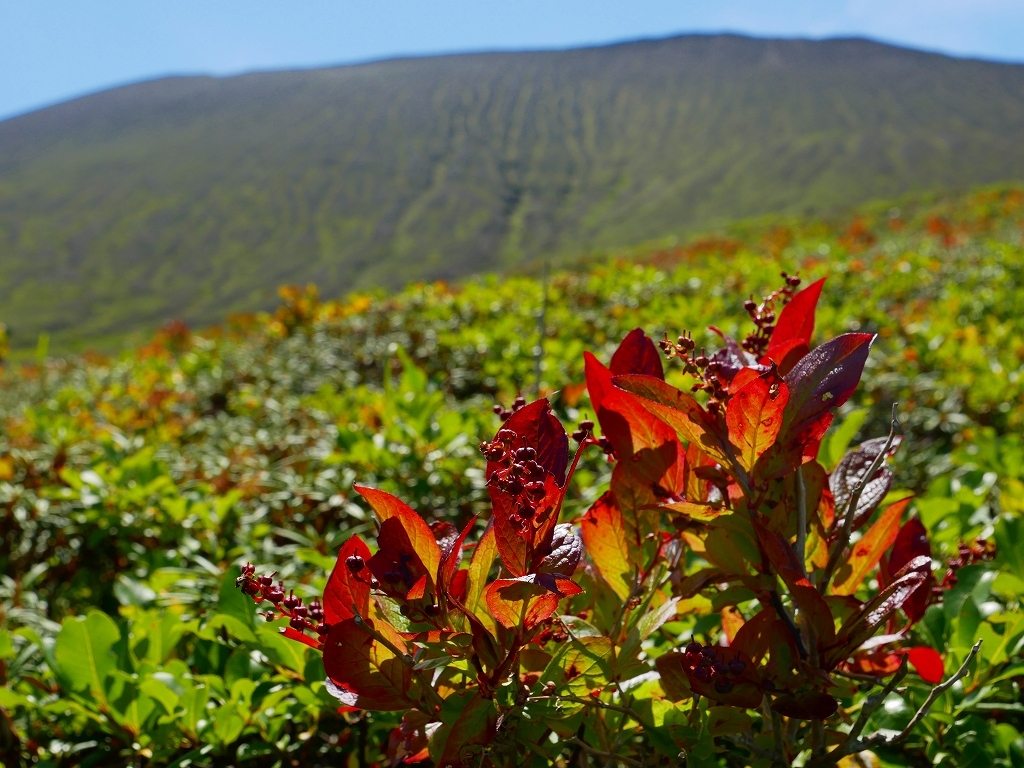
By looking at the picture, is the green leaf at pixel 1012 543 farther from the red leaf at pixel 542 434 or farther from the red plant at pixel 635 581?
the red leaf at pixel 542 434

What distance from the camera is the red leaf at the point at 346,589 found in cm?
72

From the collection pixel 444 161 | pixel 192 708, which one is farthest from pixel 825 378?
pixel 444 161

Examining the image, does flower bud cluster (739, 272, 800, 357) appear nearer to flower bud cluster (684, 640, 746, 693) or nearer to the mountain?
flower bud cluster (684, 640, 746, 693)

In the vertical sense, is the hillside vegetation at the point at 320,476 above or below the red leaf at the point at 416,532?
below

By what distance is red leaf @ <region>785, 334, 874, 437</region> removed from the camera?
706mm

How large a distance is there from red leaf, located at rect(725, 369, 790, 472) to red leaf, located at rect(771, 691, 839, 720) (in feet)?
0.77

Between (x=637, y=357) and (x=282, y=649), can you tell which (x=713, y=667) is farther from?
(x=282, y=649)

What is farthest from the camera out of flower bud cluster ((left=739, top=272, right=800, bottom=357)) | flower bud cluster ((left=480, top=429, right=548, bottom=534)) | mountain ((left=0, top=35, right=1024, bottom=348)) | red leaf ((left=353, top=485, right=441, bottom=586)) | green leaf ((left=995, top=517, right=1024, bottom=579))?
mountain ((left=0, top=35, right=1024, bottom=348))

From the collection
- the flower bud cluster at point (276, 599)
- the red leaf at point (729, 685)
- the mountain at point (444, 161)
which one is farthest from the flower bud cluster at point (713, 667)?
the mountain at point (444, 161)

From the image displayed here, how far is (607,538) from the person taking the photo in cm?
86

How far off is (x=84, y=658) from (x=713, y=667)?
930 mm

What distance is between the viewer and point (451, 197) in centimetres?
8012

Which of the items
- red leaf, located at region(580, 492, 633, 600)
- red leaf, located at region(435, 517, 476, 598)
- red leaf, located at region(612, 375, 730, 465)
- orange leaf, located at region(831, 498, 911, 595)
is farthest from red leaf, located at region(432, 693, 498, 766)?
orange leaf, located at region(831, 498, 911, 595)

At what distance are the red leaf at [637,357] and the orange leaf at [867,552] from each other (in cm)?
30
